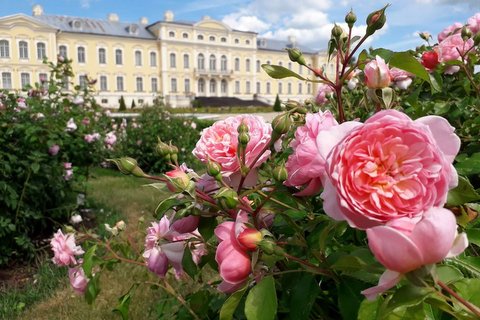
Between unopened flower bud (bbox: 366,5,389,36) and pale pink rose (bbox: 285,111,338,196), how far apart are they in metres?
0.13

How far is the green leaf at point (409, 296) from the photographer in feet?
0.93

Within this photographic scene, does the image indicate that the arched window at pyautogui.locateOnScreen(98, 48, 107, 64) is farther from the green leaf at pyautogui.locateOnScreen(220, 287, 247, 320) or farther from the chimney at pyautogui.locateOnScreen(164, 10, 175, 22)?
the green leaf at pyautogui.locateOnScreen(220, 287, 247, 320)

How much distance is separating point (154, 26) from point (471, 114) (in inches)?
1137

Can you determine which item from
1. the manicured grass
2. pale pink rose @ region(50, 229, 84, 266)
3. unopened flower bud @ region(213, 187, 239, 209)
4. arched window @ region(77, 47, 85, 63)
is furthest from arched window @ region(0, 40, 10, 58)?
unopened flower bud @ region(213, 187, 239, 209)

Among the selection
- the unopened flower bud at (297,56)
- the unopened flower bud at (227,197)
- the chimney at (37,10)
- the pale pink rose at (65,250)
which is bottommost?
the pale pink rose at (65,250)

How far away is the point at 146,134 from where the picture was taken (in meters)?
5.00

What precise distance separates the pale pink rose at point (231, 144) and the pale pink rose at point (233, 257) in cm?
7

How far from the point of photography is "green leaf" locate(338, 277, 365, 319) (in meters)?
0.42

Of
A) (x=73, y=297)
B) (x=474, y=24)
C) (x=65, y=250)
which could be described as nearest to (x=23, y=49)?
(x=73, y=297)

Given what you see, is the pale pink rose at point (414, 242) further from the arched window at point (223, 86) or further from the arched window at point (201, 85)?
the arched window at point (223, 86)

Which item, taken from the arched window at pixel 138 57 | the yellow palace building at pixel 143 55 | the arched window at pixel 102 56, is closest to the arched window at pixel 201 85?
the yellow palace building at pixel 143 55

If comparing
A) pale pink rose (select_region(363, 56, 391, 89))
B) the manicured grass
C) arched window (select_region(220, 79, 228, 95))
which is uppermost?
arched window (select_region(220, 79, 228, 95))

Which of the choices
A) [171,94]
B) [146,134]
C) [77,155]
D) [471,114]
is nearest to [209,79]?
[171,94]

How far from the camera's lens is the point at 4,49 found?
23.3 m
